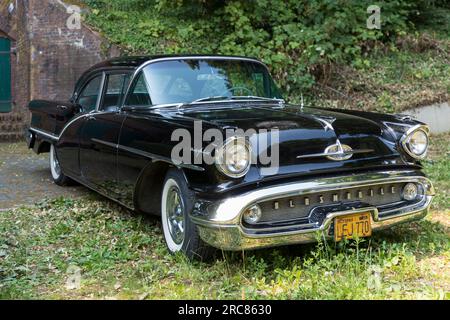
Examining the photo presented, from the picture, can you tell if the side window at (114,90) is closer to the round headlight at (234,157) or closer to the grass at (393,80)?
the round headlight at (234,157)

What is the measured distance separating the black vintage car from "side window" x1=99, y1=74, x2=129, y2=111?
0.02 m

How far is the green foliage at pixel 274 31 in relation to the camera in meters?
10.6

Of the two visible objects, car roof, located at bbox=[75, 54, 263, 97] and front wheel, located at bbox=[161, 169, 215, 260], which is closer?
front wheel, located at bbox=[161, 169, 215, 260]

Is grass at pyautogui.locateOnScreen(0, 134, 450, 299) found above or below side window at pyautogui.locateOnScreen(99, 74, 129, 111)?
below

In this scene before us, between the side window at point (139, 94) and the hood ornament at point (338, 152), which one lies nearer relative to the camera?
the hood ornament at point (338, 152)

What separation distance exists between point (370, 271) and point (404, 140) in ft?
3.72

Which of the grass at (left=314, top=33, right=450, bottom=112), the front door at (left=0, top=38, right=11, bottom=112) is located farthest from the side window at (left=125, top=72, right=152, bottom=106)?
the front door at (left=0, top=38, right=11, bottom=112)

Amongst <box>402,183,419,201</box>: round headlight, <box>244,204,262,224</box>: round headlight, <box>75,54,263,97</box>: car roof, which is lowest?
<box>244,204,262,224</box>: round headlight

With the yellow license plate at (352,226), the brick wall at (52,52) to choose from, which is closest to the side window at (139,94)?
the yellow license plate at (352,226)

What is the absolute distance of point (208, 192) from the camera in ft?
11.8

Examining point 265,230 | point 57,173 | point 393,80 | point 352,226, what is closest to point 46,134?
point 57,173

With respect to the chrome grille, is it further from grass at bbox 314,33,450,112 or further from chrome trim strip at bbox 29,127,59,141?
grass at bbox 314,33,450,112

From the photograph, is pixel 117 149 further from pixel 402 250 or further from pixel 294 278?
pixel 402 250

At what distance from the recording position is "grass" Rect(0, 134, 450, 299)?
3.34 meters
